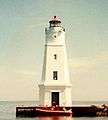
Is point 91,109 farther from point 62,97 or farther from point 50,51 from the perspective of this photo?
point 50,51

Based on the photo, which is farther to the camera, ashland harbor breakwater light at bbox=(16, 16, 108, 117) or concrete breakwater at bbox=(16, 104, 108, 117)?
ashland harbor breakwater light at bbox=(16, 16, 108, 117)

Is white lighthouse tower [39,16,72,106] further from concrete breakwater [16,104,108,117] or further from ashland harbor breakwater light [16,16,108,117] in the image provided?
concrete breakwater [16,104,108,117]

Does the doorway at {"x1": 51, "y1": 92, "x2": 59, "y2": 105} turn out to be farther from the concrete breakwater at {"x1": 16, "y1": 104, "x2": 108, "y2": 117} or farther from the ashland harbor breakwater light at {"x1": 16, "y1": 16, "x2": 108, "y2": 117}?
the concrete breakwater at {"x1": 16, "y1": 104, "x2": 108, "y2": 117}

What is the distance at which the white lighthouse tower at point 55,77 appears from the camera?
52.6 m

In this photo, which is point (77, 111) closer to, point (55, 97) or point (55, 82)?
point (55, 97)

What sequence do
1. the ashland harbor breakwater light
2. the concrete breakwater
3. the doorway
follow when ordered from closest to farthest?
the concrete breakwater < the ashland harbor breakwater light < the doorway

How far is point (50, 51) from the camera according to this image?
53.3 meters

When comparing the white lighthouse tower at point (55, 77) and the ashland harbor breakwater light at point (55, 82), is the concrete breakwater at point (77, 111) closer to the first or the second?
the ashland harbor breakwater light at point (55, 82)

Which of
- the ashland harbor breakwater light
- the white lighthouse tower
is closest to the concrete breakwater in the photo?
the ashland harbor breakwater light

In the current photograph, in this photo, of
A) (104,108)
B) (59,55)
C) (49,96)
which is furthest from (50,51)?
(104,108)

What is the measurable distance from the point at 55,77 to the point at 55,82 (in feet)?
1.77

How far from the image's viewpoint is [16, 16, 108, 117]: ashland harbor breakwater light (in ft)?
170

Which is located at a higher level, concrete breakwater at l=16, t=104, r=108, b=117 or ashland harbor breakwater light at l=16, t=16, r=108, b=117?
ashland harbor breakwater light at l=16, t=16, r=108, b=117

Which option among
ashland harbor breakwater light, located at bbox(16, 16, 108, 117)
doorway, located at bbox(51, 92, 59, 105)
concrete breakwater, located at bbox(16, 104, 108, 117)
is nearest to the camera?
concrete breakwater, located at bbox(16, 104, 108, 117)
